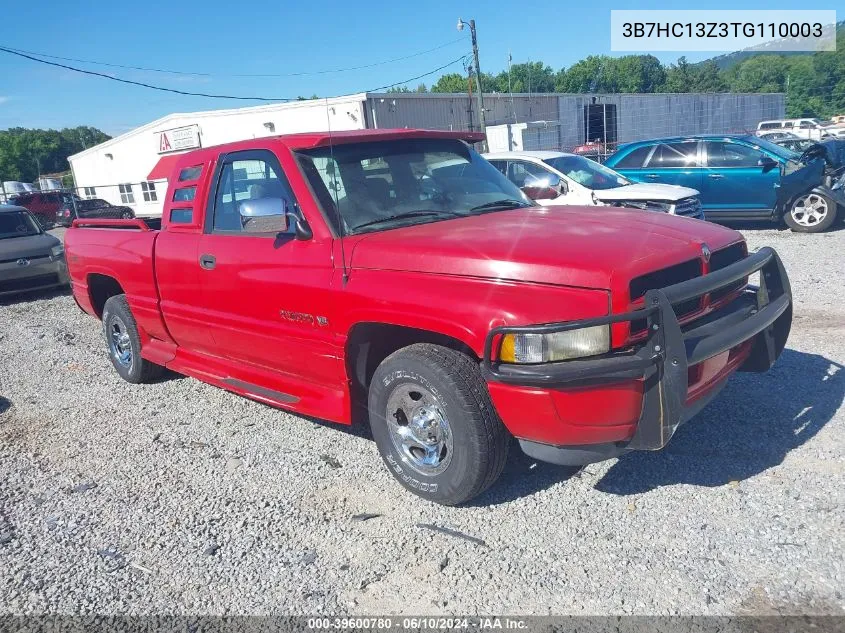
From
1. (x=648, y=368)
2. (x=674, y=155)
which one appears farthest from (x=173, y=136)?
(x=648, y=368)

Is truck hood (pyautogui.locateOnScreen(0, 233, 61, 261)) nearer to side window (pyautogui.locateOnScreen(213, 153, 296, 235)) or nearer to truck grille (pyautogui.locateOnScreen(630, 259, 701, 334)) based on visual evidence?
side window (pyautogui.locateOnScreen(213, 153, 296, 235))

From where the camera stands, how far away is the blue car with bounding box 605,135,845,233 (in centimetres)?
1136

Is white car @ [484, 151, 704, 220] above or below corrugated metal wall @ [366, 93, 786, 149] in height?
below

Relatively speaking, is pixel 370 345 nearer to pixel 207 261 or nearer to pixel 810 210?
pixel 207 261

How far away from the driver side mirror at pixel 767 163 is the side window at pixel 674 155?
1.09m

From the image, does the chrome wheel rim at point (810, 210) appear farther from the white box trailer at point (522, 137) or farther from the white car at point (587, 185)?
the white box trailer at point (522, 137)

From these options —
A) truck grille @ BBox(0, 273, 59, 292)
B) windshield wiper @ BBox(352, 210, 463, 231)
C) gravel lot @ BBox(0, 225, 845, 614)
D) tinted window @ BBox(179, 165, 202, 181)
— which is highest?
tinted window @ BBox(179, 165, 202, 181)

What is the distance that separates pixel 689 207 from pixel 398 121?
19358 mm

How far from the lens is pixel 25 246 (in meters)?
10.8

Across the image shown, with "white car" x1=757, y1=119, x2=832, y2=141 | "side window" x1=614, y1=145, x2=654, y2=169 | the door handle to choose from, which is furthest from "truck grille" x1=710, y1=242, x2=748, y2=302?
"white car" x1=757, y1=119, x2=832, y2=141

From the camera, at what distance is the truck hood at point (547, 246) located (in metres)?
Answer: 2.98

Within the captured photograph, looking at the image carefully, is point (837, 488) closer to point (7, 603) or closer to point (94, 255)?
point (7, 603)

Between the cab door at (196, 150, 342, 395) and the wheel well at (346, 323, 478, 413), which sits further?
the cab door at (196, 150, 342, 395)

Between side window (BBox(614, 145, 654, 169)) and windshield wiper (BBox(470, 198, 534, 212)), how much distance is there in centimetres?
908
